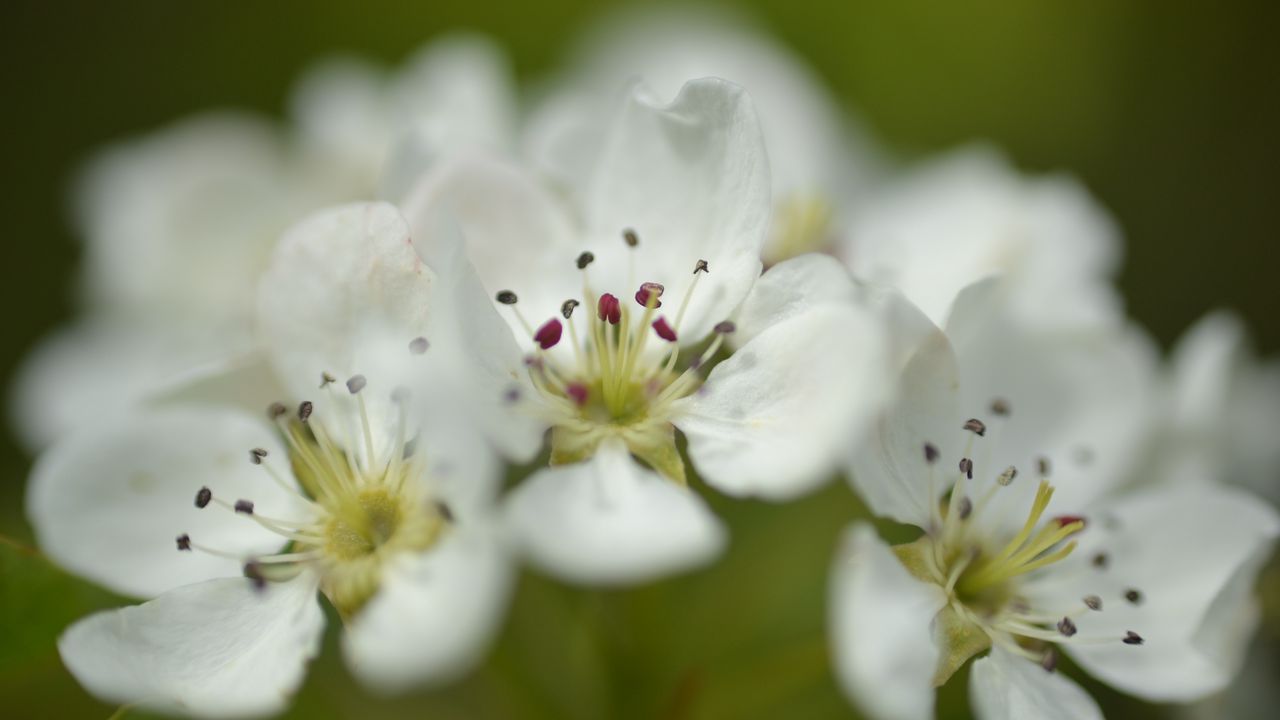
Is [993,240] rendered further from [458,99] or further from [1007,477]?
[458,99]

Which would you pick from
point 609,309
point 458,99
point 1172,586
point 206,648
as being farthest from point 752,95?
point 206,648

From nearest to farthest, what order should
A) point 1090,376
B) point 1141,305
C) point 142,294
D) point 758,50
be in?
point 1090,376
point 142,294
point 758,50
point 1141,305

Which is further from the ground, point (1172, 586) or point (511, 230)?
point (511, 230)

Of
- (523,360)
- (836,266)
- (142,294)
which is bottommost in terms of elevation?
(142,294)

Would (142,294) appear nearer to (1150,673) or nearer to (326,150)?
(326,150)

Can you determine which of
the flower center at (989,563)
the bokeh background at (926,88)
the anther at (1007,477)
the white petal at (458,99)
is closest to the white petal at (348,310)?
the white petal at (458,99)

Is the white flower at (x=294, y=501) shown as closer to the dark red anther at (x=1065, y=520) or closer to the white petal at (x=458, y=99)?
the white petal at (x=458, y=99)

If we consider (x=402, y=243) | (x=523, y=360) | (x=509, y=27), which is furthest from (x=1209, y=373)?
(x=509, y=27)
